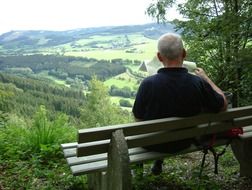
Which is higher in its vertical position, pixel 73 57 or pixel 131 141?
pixel 131 141

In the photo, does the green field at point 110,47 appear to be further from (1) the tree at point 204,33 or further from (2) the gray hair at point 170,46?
(2) the gray hair at point 170,46

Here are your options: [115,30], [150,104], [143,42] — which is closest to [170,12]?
[150,104]

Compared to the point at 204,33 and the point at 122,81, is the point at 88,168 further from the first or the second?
the point at 122,81

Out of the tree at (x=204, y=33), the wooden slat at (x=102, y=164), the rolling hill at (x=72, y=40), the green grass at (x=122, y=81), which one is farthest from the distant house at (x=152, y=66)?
the rolling hill at (x=72, y=40)

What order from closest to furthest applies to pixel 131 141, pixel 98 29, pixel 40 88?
1. pixel 131 141
2. pixel 40 88
3. pixel 98 29

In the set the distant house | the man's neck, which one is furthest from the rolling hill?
the man's neck

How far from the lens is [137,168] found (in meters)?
4.14

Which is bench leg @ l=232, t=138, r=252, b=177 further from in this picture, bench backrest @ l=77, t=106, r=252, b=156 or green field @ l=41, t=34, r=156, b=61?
green field @ l=41, t=34, r=156, b=61

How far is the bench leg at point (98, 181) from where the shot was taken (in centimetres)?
301

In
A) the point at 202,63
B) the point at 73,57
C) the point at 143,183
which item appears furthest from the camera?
the point at 73,57

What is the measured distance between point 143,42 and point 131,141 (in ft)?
174

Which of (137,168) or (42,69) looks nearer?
(137,168)

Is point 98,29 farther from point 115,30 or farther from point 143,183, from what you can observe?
point 143,183

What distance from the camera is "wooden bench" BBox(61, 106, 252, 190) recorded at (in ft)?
8.48
